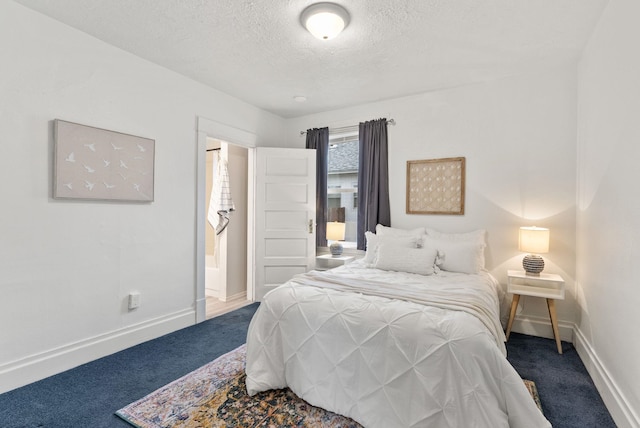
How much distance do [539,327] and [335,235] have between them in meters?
2.36

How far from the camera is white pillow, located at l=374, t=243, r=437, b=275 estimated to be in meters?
2.87

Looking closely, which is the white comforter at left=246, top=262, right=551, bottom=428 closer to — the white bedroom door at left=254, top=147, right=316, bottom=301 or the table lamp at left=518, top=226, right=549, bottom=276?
the table lamp at left=518, top=226, right=549, bottom=276

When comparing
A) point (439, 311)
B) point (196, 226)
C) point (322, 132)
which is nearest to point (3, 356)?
point (196, 226)

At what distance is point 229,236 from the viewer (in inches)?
175

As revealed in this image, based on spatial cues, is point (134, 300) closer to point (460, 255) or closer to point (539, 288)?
point (460, 255)

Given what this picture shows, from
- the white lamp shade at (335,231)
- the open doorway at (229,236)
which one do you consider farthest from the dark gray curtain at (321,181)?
the open doorway at (229,236)

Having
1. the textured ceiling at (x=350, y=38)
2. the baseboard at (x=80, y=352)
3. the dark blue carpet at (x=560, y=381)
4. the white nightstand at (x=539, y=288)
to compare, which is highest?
the textured ceiling at (x=350, y=38)

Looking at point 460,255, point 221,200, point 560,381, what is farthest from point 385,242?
point 221,200

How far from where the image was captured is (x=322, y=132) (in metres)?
4.43

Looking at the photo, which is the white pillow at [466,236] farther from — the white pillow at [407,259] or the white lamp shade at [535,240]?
the white pillow at [407,259]

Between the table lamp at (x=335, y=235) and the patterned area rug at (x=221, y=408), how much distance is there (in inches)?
82.2

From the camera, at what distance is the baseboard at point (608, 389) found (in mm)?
1690

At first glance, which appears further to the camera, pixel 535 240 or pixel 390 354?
pixel 535 240

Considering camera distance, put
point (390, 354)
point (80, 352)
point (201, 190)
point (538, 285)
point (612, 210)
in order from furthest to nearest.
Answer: point (201, 190) → point (538, 285) → point (80, 352) → point (612, 210) → point (390, 354)
